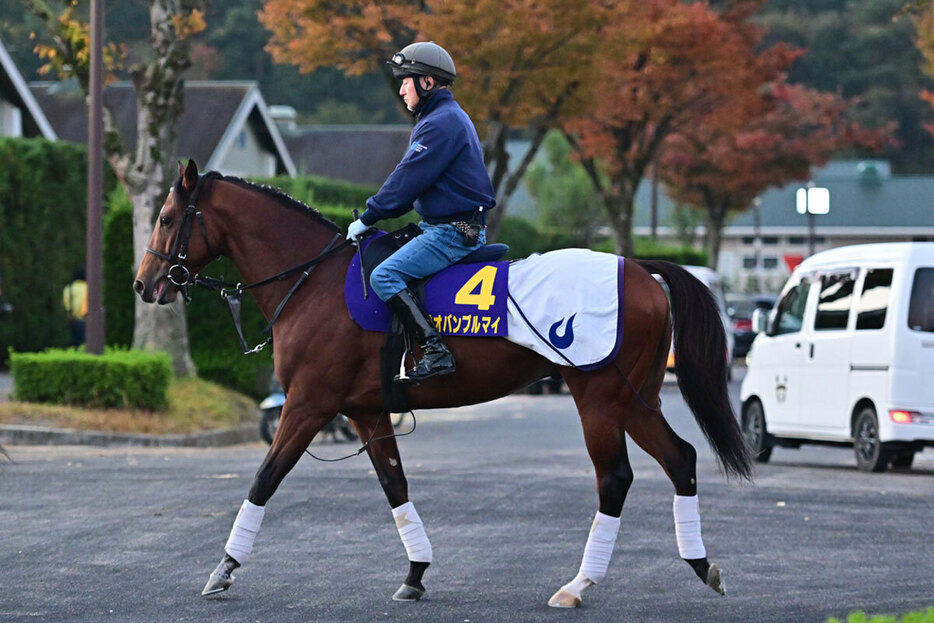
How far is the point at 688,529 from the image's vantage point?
24.1 ft

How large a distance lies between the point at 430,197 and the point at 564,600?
6.91ft

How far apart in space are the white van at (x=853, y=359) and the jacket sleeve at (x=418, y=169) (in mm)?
7862

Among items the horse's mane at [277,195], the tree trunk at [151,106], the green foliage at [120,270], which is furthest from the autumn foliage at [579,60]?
the horse's mane at [277,195]

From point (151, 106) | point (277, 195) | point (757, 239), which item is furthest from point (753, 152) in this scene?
point (277, 195)

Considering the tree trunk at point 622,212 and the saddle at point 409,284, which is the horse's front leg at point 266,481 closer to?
the saddle at point 409,284

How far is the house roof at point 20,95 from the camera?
3581 cm

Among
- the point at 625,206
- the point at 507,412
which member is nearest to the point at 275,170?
the point at 625,206

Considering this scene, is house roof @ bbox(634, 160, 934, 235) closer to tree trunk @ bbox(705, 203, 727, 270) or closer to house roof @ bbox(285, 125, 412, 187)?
tree trunk @ bbox(705, 203, 727, 270)

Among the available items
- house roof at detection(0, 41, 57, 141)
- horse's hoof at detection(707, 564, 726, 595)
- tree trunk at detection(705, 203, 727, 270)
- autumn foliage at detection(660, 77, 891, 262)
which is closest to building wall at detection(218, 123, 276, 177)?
house roof at detection(0, 41, 57, 141)

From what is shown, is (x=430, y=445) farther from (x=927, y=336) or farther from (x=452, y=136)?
(x=452, y=136)

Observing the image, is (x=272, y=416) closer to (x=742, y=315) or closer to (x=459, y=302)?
(x=459, y=302)

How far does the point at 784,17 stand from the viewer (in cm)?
8000

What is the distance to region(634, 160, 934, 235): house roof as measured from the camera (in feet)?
240

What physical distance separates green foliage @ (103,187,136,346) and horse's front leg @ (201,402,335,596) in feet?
49.1
